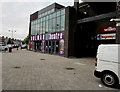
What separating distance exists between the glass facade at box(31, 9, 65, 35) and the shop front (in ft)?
2.89

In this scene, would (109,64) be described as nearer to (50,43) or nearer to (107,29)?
(107,29)

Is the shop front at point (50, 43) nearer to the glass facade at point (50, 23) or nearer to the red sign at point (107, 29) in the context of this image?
the glass facade at point (50, 23)

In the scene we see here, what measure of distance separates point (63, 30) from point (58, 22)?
2252 millimetres

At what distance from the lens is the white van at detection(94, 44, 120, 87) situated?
16.1 ft

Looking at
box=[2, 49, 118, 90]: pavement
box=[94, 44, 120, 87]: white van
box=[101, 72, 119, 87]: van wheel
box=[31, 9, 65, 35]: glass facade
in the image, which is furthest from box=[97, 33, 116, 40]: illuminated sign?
box=[101, 72, 119, 87]: van wheel

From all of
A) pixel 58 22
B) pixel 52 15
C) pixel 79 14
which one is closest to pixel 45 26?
pixel 52 15

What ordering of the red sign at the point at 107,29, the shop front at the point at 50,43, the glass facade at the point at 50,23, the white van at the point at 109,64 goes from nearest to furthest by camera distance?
the white van at the point at 109,64, the red sign at the point at 107,29, the shop front at the point at 50,43, the glass facade at the point at 50,23

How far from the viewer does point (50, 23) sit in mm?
21281

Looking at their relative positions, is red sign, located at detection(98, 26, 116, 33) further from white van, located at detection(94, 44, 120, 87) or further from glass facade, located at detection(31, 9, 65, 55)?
white van, located at detection(94, 44, 120, 87)

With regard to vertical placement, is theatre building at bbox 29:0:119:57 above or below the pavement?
above

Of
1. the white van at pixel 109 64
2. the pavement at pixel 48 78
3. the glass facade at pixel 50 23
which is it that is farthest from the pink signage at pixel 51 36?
the white van at pixel 109 64

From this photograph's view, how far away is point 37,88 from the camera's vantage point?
4.77 m

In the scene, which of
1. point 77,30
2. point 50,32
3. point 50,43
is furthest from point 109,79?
point 50,32

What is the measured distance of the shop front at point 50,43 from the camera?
17938 millimetres
